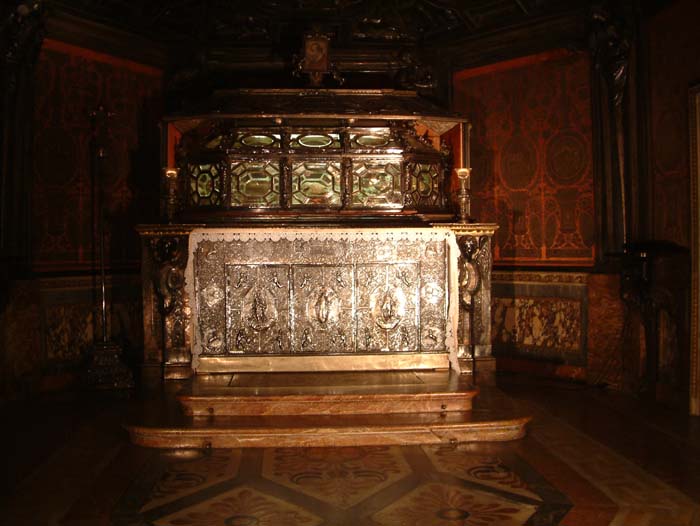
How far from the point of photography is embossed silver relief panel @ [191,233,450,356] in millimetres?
5875

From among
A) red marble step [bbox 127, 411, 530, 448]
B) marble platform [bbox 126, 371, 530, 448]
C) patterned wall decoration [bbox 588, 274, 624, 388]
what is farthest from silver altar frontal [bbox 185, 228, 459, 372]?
patterned wall decoration [bbox 588, 274, 624, 388]

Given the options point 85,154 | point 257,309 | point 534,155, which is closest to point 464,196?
point 534,155

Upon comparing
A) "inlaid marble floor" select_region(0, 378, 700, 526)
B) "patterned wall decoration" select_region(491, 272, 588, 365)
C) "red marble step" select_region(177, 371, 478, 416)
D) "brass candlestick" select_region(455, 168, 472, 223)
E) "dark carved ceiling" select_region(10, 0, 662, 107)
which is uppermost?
"dark carved ceiling" select_region(10, 0, 662, 107)

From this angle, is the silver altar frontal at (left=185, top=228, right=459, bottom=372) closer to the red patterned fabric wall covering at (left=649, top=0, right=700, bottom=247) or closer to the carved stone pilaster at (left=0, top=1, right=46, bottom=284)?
the carved stone pilaster at (left=0, top=1, right=46, bottom=284)

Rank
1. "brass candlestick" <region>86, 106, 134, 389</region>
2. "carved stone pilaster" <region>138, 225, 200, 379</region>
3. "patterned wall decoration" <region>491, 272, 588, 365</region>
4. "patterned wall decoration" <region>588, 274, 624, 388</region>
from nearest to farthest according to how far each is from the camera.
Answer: "carved stone pilaster" <region>138, 225, 200, 379</region>
"brass candlestick" <region>86, 106, 134, 389</region>
"patterned wall decoration" <region>588, 274, 624, 388</region>
"patterned wall decoration" <region>491, 272, 588, 365</region>

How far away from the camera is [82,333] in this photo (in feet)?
22.4

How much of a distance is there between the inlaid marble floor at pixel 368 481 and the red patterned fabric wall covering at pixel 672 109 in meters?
1.75

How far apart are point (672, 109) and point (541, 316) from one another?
2275 mm

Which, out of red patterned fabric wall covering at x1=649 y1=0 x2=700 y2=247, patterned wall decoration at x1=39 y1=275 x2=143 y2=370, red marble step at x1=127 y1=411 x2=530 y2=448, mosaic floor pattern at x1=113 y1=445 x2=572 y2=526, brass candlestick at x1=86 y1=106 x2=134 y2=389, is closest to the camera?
mosaic floor pattern at x1=113 y1=445 x2=572 y2=526

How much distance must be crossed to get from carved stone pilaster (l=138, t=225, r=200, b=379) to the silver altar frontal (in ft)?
0.29

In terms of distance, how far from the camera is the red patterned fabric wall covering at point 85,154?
21.6 feet

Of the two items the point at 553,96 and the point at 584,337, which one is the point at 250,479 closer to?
the point at 584,337

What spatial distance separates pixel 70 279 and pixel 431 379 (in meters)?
3.54

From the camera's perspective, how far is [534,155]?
23.5 ft
